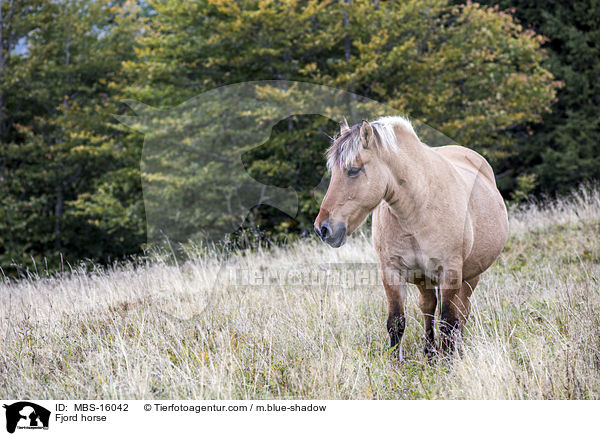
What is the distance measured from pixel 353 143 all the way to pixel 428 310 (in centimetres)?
164

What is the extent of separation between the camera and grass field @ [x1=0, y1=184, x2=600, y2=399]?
2.85m

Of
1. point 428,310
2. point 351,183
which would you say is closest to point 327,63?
point 428,310

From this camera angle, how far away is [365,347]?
3.55 meters

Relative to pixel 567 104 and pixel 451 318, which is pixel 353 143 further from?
pixel 567 104

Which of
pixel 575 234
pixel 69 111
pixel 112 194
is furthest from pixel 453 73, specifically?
pixel 69 111

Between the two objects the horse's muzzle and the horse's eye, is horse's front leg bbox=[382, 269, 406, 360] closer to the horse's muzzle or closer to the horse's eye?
the horse's muzzle

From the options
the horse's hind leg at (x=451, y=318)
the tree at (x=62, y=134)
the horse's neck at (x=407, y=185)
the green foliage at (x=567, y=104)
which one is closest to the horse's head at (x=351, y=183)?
the horse's neck at (x=407, y=185)

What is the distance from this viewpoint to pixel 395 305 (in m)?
3.29

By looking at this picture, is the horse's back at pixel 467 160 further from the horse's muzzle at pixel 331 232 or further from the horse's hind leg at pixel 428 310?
the horse's muzzle at pixel 331 232
